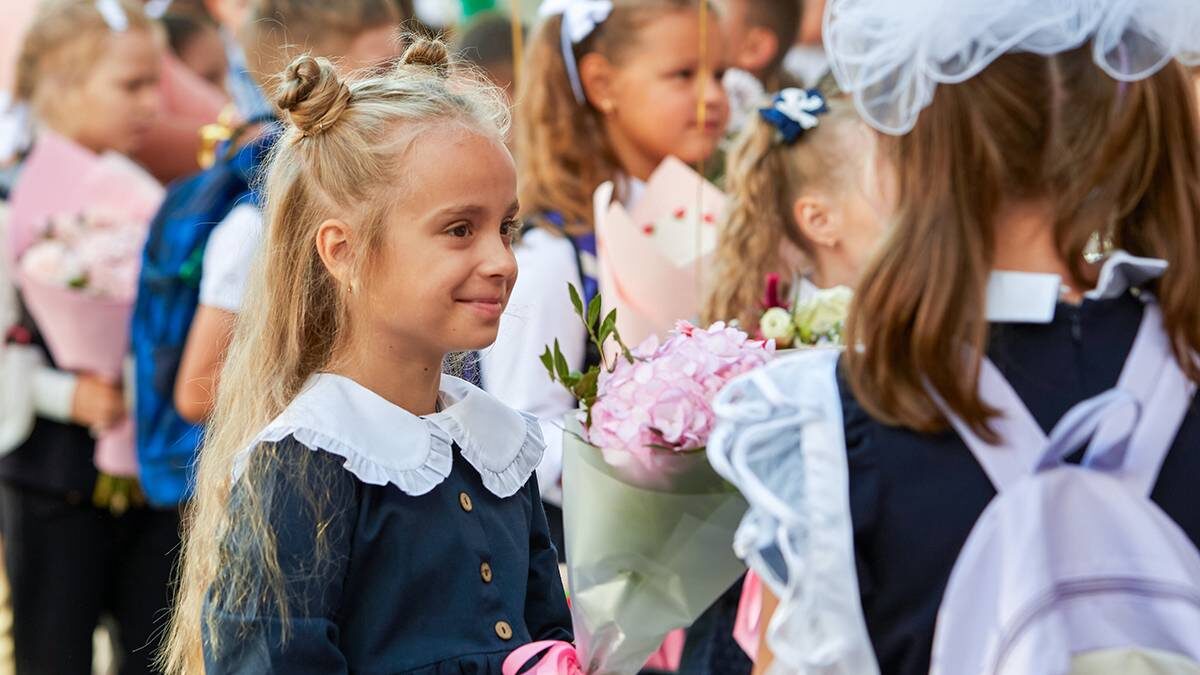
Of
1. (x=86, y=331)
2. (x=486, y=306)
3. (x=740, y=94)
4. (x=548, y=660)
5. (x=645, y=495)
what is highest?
(x=486, y=306)

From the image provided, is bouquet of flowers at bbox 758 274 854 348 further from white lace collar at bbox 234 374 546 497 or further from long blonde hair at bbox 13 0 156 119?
long blonde hair at bbox 13 0 156 119

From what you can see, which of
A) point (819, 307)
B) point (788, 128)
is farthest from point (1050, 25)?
point (788, 128)

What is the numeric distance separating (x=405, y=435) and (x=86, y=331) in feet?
8.68

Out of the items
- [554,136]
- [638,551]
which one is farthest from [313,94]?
[554,136]

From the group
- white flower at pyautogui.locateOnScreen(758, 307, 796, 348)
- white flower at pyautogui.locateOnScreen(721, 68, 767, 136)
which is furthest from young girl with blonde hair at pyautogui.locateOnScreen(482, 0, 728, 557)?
white flower at pyautogui.locateOnScreen(758, 307, 796, 348)

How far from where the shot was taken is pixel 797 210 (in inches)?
134

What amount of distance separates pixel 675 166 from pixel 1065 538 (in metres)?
2.11

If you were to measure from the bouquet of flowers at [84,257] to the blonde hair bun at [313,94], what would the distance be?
7.63 ft

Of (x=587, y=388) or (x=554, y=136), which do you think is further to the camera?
(x=554, y=136)

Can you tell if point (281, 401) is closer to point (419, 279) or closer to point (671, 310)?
point (419, 279)

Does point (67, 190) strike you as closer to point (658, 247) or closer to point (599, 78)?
point (599, 78)

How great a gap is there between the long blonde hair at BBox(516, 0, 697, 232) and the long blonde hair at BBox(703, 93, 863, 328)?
0.36 meters

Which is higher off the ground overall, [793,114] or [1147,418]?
[1147,418]

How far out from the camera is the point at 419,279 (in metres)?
2.08
